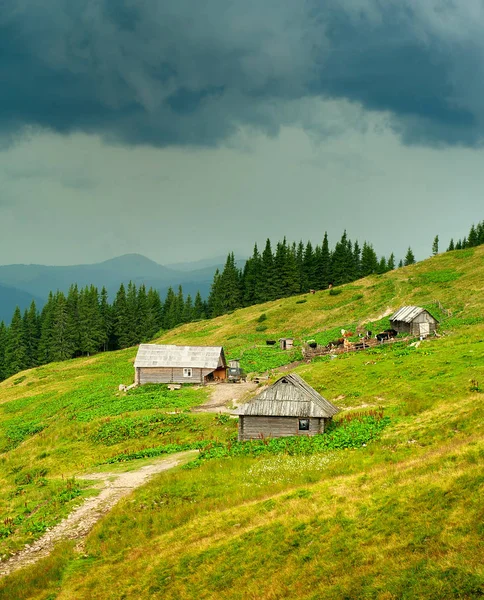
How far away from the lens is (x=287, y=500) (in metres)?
20.9

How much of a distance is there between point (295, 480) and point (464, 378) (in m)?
20.9

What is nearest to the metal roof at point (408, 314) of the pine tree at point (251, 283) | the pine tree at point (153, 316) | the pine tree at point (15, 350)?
the pine tree at point (251, 283)

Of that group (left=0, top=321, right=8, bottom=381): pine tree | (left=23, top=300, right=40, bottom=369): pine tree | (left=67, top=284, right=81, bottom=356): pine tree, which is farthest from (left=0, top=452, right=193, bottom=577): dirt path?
(left=23, top=300, right=40, bottom=369): pine tree

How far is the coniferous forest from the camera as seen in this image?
116 meters

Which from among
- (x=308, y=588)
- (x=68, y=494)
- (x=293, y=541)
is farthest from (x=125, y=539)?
(x=308, y=588)

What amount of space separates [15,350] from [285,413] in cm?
10137

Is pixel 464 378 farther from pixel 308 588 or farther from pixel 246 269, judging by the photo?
pixel 246 269

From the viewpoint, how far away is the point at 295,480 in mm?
24609

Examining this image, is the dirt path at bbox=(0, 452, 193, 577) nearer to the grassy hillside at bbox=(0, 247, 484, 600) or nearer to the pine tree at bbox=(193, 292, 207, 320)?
the grassy hillside at bbox=(0, 247, 484, 600)

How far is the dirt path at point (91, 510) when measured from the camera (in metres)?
21.2

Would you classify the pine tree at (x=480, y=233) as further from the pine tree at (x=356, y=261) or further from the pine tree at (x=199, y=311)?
the pine tree at (x=199, y=311)

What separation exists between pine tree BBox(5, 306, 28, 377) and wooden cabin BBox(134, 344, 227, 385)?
6453 centimetres

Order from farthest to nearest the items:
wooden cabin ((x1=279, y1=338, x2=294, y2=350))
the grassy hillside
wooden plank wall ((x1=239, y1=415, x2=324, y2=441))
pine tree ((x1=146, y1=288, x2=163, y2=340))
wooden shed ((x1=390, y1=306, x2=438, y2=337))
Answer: pine tree ((x1=146, y1=288, x2=163, y2=340)) < wooden cabin ((x1=279, y1=338, x2=294, y2=350)) < wooden shed ((x1=390, y1=306, x2=438, y2=337)) < wooden plank wall ((x1=239, y1=415, x2=324, y2=441)) < the grassy hillside

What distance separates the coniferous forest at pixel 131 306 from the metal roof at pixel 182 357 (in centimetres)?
5599
